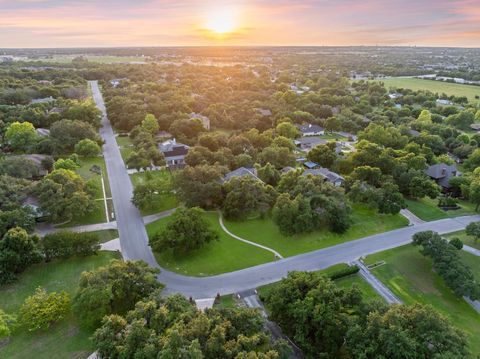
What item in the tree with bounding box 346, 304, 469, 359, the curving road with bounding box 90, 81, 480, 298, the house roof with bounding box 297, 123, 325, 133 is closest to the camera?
the tree with bounding box 346, 304, 469, 359

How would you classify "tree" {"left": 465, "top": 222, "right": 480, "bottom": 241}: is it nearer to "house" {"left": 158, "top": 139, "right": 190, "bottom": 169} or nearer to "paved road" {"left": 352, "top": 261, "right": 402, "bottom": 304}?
"paved road" {"left": 352, "top": 261, "right": 402, "bottom": 304}

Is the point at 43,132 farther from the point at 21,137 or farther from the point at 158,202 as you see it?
the point at 158,202

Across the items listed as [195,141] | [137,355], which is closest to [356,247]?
[137,355]

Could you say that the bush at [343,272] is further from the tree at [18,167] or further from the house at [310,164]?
the tree at [18,167]

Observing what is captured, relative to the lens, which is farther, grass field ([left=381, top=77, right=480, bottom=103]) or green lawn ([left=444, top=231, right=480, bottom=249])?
grass field ([left=381, top=77, right=480, bottom=103])

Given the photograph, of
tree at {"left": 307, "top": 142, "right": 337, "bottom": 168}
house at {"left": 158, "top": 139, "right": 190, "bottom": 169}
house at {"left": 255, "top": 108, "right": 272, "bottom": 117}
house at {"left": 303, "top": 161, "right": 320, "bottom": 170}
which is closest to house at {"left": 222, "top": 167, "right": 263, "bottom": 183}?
house at {"left": 158, "top": 139, "right": 190, "bottom": 169}

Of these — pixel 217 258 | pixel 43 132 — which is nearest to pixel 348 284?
pixel 217 258
